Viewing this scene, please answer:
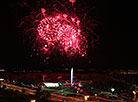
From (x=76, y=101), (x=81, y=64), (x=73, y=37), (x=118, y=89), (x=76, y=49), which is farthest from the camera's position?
(x=81, y=64)

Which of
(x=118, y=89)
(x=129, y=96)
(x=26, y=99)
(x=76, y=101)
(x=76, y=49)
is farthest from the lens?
(x=76, y=49)

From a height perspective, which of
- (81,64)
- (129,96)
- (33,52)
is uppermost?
(33,52)

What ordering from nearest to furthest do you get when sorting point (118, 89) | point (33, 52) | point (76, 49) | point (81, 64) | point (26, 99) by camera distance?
point (26, 99)
point (118, 89)
point (76, 49)
point (81, 64)
point (33, 52)

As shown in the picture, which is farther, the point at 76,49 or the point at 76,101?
the point at 76,49

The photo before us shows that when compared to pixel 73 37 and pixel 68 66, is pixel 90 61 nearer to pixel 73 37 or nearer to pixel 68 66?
pixel 68 66

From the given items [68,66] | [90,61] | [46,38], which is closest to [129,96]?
[46,38]

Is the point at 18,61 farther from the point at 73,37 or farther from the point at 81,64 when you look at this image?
the point at 73,37

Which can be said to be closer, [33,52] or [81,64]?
[81,64]

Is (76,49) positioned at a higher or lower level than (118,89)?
higher

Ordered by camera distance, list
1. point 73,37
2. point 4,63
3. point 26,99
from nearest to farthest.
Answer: point 26,99 → point 73,37 → point 4,63

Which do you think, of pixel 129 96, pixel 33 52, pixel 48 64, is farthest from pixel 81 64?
pixel 129 96
